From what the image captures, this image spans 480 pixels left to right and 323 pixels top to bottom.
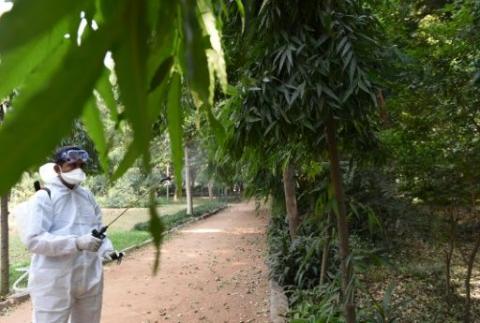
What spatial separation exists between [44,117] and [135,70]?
0.20 feet

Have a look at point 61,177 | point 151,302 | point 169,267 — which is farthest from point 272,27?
point 169,267

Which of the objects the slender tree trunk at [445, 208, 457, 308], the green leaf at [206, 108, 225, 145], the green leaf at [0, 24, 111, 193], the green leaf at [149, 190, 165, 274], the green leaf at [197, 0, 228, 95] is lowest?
the slender tree trunk at [445, 208, 457, 308]

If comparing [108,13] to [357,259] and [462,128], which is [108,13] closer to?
[357,259]

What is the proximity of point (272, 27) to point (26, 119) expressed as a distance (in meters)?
1.91

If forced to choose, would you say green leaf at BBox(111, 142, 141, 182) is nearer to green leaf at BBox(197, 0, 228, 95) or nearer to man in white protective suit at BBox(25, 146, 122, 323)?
green leaf at BBox(197, 0, 228, 95)

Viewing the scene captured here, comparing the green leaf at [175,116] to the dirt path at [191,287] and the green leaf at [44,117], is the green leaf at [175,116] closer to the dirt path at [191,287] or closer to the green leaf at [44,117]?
the green leaf at [44,117]

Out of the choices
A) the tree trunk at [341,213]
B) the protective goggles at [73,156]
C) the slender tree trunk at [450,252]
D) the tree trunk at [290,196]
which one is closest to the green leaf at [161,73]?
the tree trunk at [341,213]

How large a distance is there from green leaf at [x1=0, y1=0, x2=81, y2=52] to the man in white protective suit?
2.39 meters

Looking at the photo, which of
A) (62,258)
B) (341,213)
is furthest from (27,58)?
(62,258)

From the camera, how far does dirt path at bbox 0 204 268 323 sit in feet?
17.7

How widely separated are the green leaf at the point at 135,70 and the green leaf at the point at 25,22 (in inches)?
1.6

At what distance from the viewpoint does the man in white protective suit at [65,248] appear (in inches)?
103

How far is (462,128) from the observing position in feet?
11.3

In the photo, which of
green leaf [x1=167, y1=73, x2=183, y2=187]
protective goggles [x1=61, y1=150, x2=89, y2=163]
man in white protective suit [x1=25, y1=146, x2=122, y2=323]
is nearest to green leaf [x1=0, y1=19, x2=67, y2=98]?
green leaf [x1=167, y1=73, x2=183, y2=187]
